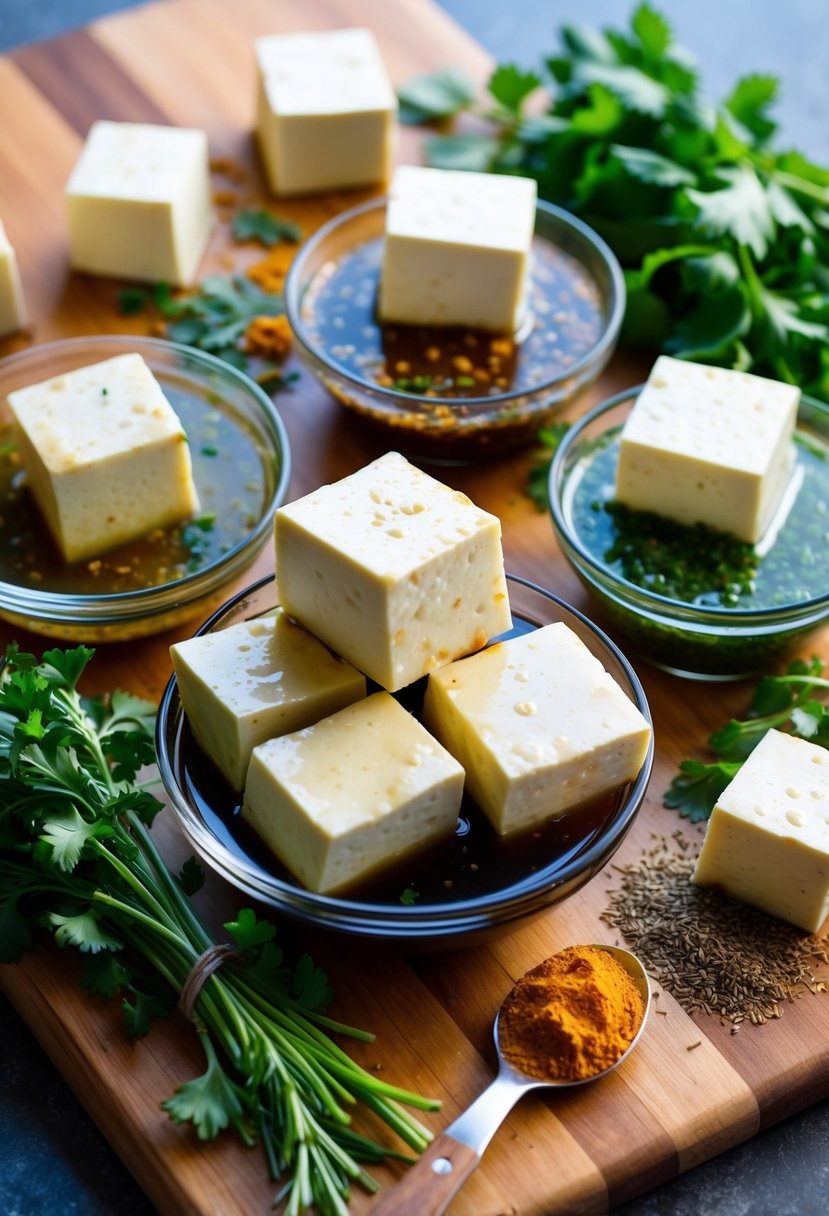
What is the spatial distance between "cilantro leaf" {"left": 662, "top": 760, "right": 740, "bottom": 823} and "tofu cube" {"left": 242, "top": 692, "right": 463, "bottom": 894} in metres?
0.56

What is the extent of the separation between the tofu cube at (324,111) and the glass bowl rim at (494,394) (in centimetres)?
19

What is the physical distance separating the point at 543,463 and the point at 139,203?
45.9 inches

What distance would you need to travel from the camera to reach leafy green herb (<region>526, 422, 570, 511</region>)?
10.5 feet

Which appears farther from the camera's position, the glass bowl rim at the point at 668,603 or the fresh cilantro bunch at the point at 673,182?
the fresh cilantro bunch at the point at 673,182

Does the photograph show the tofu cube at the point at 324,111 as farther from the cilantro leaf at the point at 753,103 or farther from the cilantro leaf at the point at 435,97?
the cilantro leaf at the point at 753,103

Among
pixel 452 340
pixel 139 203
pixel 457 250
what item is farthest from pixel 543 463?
pixel 139 203

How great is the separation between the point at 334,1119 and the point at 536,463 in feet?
5.41

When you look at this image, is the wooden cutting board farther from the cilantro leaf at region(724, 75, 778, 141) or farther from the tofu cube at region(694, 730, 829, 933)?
the cilantro leaf at region(724, 75, 778, 141)

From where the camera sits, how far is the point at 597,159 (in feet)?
12.1

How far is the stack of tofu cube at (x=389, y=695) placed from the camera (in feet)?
7.26

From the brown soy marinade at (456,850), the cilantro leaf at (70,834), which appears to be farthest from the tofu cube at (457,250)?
the cilantro leaf at (70,834)

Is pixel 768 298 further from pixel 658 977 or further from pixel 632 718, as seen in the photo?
pixel 658 977

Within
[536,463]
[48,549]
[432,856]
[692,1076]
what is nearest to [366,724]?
[432,856]

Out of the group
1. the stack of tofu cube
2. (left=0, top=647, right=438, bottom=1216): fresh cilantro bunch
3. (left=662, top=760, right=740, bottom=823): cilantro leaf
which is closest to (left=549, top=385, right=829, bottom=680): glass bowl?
(left=662, top=760, right=740, bottom=823): cilantro leaf
